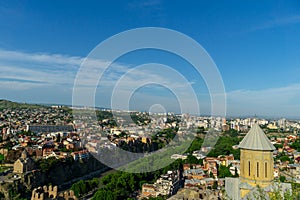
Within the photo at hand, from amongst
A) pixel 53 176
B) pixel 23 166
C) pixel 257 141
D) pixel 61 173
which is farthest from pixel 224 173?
pixel 23 166

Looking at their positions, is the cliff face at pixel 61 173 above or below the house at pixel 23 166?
below

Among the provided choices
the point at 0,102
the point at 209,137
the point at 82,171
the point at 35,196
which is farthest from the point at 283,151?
the point at 0,102

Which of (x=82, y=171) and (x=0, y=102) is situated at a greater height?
(x=0, y=102)

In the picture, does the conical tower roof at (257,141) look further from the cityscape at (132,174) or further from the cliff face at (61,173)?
the cliff face at (61,173)

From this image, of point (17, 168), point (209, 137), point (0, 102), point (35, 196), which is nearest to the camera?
point (35, 196)

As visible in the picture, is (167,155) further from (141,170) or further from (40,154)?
(40,154)

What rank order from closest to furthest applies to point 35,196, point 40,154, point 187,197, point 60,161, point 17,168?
point 35,196 < point 187,197 < point 17,168 < point 60,161 < point 40,154

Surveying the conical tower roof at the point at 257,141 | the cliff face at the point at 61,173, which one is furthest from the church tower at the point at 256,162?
the cliff face at the point at 61,173

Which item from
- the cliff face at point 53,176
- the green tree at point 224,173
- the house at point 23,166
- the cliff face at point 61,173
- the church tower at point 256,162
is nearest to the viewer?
the church tower at point 256,162
